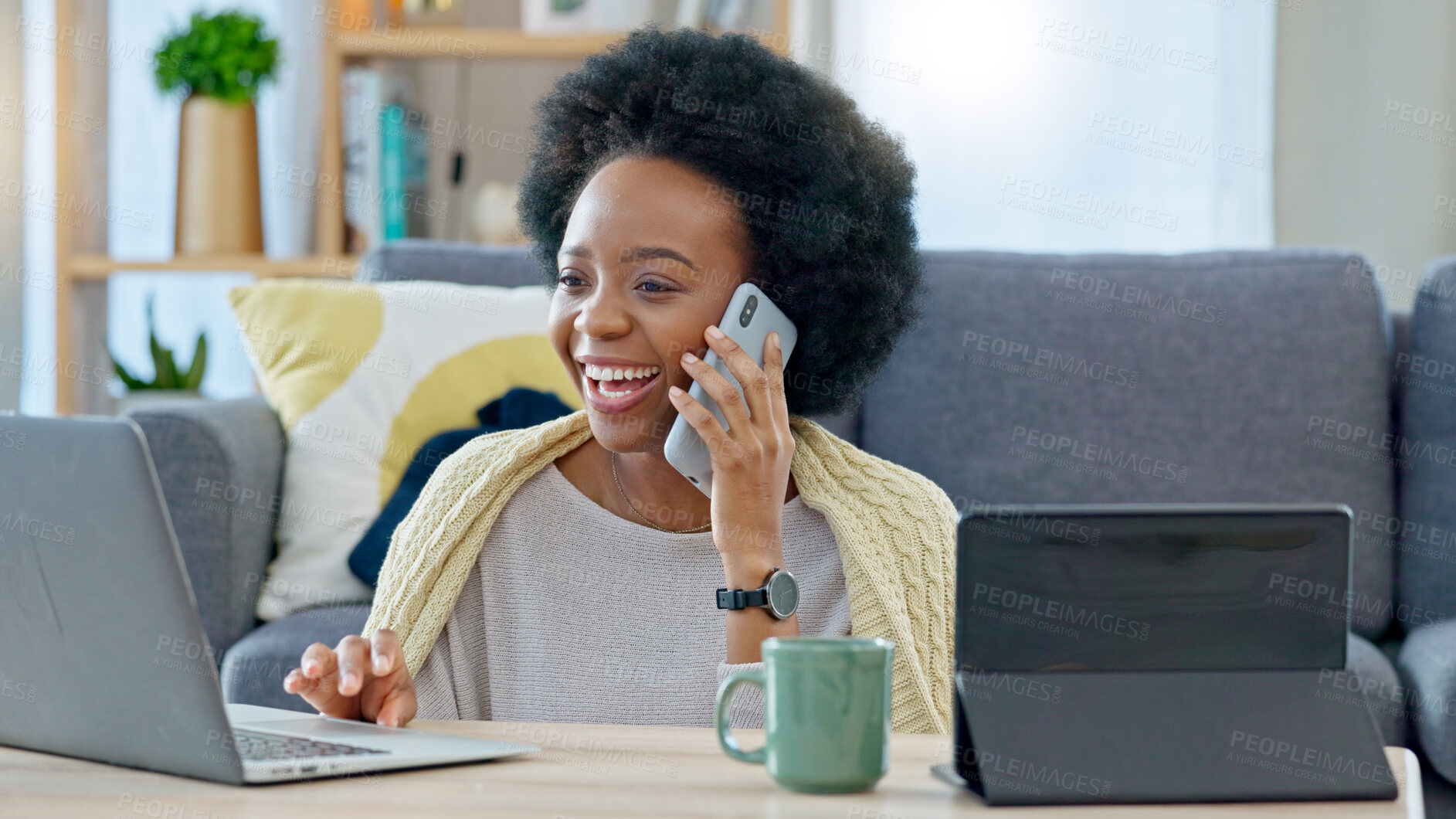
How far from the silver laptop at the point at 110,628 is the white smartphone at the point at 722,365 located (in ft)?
1.61

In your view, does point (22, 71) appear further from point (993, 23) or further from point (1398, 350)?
point (1398, 350)

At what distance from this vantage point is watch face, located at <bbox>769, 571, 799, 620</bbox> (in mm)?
1074

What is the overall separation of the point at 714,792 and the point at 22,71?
8.99 ft

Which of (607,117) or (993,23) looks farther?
(993,23)

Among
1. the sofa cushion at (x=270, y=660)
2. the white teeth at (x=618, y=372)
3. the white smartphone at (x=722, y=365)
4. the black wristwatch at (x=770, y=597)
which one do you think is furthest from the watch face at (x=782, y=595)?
the sofa cushion at (x=270, y=660)

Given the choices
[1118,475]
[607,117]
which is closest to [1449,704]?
[1118,475]

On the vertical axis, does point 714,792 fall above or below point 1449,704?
above

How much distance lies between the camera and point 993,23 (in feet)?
9.35
